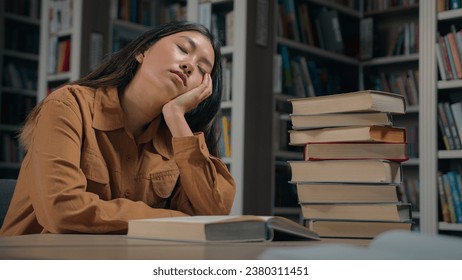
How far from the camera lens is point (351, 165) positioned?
1.31m

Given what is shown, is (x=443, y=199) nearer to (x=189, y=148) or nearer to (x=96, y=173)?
(x=189, y=148)

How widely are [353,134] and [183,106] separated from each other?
43cm

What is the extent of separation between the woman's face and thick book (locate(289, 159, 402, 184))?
339 millimetres

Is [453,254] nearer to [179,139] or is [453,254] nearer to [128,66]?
[179,139]

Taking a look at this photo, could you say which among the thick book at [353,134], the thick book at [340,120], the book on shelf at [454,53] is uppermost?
the book on shelf at [454,53]

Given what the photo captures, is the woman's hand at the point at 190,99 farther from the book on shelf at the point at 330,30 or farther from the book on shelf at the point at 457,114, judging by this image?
the book on shelf at the point at 330,30

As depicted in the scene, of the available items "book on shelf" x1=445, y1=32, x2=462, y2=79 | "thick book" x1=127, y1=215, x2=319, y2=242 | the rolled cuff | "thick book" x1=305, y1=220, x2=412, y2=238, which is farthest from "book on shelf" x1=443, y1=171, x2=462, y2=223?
"thick book" x1=127, y1=215, x2=319, y2=242

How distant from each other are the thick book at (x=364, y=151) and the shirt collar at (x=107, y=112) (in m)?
0.46

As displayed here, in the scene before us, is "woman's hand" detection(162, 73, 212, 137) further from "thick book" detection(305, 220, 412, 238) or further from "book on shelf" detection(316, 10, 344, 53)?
"book on shelf" detection(316, 10, 344, 53)

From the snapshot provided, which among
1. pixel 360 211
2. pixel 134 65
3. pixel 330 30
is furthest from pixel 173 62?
pixel 330 30

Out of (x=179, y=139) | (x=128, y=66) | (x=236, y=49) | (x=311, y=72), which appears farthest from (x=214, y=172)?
(x=311, y=72)

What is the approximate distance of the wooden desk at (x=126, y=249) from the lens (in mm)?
721

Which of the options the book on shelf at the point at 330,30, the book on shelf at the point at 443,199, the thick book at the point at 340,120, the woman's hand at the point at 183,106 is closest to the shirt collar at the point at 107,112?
the woman's hand at the point at 183,106

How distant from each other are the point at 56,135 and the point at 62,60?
3.34 metres
